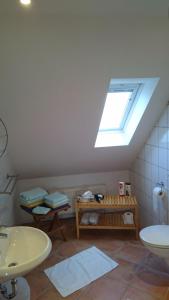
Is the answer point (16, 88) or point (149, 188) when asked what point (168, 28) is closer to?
point (16, 88)

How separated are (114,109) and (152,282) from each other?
1.82 m

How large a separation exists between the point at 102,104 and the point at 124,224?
1592 mm

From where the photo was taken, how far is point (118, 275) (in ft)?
7.26

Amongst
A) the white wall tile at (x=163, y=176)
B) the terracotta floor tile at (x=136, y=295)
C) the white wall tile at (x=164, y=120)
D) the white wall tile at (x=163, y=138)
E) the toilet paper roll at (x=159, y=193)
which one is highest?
the white wall tile at (x=164, y=120)

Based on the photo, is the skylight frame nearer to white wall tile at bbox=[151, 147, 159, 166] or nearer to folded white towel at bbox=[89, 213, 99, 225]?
white wall tile at bbox=[151, 147, 159, 166]

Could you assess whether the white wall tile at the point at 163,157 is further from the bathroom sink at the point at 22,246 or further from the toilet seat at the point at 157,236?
the bathroom sink at the point at 22,246

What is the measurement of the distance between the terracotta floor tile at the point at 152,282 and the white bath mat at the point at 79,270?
0.90 feet

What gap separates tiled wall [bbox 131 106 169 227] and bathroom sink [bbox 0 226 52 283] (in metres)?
1.40

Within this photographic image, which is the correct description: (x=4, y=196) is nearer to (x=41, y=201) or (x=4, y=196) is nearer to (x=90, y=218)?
(x=41, y=201)

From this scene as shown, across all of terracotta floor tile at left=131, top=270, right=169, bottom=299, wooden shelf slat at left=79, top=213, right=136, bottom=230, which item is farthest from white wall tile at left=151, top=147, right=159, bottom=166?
terracotta floor tile at left=131, top=270, right=169, bottom=299

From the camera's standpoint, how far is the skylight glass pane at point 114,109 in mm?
2584

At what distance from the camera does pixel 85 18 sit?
1422 millimetres

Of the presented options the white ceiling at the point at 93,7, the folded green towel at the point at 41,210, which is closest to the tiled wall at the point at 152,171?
the white ceiling at the point at 93,7

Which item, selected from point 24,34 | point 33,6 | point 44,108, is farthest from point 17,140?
point 33,6
